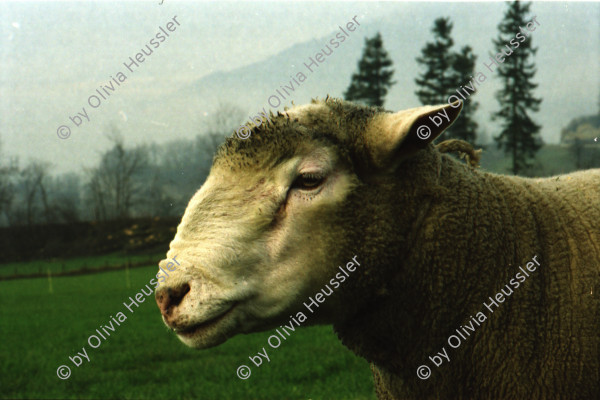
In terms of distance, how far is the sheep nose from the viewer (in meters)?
2.64

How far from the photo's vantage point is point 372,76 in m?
22.6

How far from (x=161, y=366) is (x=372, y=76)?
15797mm

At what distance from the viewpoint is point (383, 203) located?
3.04 m

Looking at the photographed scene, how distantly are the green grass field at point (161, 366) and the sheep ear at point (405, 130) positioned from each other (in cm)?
462

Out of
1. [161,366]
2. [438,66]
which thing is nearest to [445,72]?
[438,66]

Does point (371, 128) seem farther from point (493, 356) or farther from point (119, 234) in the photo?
point (119, 234)

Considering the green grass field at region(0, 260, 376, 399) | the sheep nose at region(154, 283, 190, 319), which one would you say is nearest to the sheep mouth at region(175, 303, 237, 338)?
the sheep nose at region(154, 283, 190, 319)

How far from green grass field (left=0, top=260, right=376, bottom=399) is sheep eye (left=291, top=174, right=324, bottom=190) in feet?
15.1

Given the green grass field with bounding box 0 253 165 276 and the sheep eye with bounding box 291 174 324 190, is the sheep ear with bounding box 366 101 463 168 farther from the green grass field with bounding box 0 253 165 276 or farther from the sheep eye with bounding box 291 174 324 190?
the green grass field with bounding box 0 253 165 276

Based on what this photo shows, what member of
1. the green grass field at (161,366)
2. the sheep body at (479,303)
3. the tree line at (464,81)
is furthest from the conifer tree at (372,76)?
the sheep body at (479,303)

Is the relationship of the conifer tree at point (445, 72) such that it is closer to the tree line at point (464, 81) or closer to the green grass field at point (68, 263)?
the tree line at point (464, 81)

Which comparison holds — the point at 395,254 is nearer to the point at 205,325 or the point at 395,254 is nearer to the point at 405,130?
the point at 405,130

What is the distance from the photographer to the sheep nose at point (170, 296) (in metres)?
2.64

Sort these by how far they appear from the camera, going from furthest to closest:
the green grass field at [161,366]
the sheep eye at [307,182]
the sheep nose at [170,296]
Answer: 1. the green grass field at [161,366]
2. the sheep eye at [307,182]
3. the sheep nose at [170,296]
